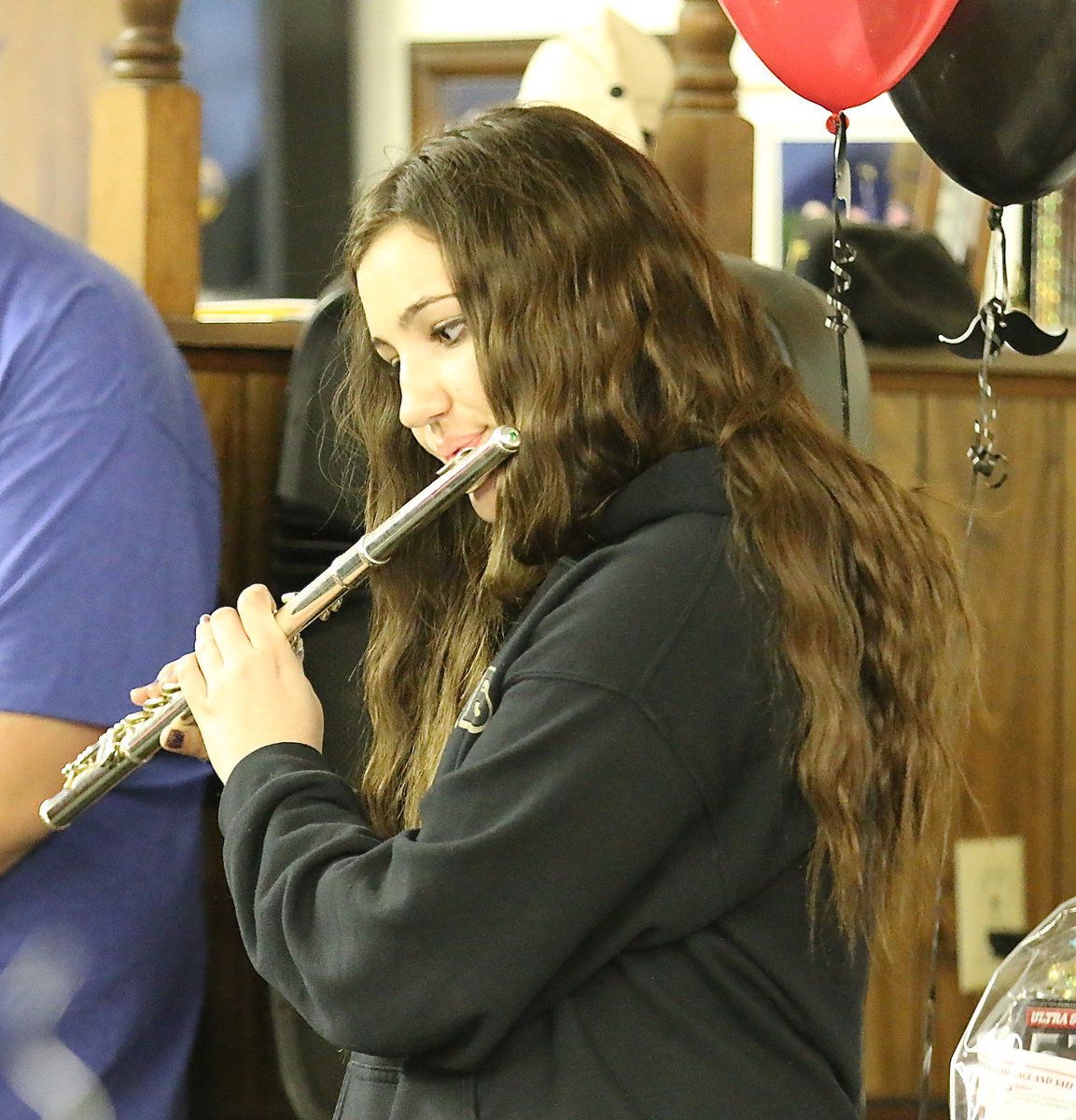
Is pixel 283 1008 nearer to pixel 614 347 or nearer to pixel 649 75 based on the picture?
pixel 614 347

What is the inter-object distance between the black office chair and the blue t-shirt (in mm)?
141

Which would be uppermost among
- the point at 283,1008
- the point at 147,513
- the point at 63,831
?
the point at 147,513

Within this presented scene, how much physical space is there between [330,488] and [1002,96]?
713 mm

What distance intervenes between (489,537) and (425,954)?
448 millimetres

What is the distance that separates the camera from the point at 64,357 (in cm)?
145

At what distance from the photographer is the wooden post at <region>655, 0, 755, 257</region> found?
189 cm

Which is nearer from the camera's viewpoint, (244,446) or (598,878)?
(598,878)

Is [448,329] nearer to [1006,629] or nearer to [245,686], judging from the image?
[245,686]

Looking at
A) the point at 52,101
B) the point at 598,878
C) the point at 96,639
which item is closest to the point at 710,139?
the point at 96,639

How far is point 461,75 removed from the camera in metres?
3.04

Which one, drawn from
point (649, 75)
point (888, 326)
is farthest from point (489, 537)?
point (649, 75)

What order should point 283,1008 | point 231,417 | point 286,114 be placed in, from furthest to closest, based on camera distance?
point 286,114 < point 231,417 < point 283,1008

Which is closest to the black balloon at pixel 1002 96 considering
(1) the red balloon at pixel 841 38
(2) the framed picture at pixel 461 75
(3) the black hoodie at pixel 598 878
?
(1) the red balloon at pixel 841 38

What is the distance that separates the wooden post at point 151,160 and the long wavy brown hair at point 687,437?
2.62 feet
